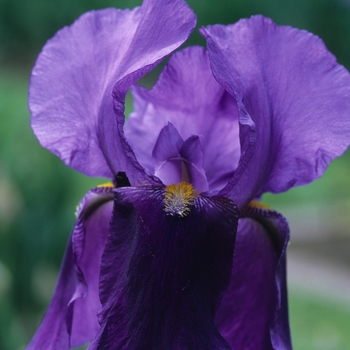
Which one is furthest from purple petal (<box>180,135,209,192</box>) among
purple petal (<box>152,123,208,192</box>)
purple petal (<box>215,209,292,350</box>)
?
purple petal (<box>215,209,292,350</box>)

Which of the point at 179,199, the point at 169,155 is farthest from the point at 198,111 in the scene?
the point at 179,199

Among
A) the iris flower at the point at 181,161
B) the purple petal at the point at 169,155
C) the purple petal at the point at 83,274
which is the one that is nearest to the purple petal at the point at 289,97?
the iris flower at the point at 181,161

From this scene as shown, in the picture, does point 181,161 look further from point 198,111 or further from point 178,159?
point 198,111

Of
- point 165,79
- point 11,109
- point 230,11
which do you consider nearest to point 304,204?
point 11,109

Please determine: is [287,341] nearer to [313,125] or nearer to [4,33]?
[313,125]

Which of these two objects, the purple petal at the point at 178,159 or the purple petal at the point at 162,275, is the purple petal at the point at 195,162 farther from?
the purple petal at the point at 162,275
